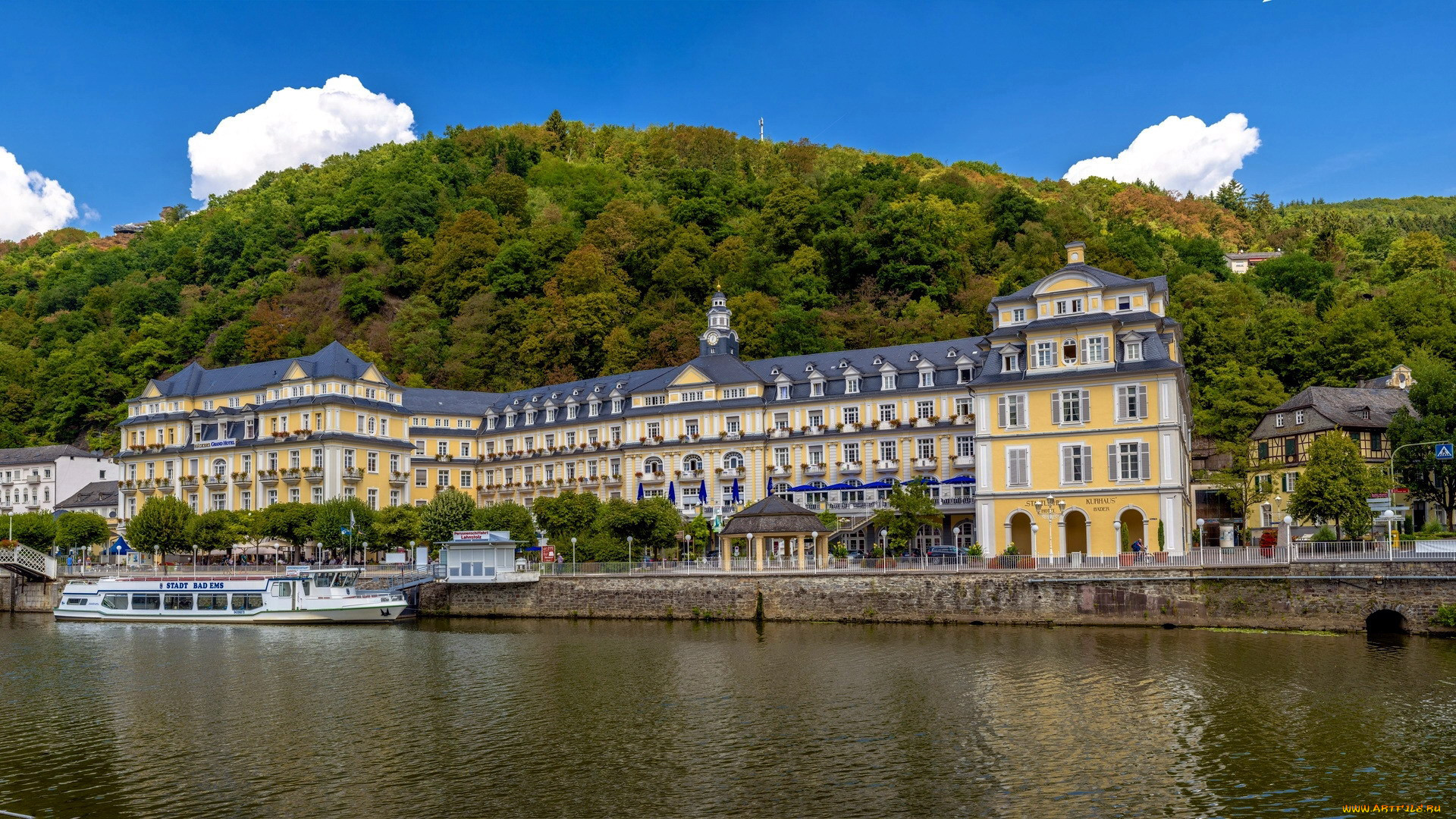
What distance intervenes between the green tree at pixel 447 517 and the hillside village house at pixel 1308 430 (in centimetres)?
4513

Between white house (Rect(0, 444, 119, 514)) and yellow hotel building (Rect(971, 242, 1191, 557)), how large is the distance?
78.0 meters

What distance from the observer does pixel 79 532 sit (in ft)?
260

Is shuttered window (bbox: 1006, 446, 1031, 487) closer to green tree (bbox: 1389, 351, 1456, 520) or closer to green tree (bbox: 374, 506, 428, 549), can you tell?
green tree (bbox: 1389, 351, 1456, 520)

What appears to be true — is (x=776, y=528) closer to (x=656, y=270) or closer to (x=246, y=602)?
(x=246, y=602)

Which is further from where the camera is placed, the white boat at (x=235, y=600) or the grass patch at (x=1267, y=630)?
the white boat at (x=235, y=600)

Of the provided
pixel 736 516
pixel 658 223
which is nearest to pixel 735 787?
pixel 736 516

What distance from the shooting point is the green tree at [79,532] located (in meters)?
79.4

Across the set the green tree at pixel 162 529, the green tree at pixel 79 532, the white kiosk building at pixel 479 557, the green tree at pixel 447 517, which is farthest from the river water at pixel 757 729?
the green tree at pixel 79 532

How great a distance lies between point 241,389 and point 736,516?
49803mm

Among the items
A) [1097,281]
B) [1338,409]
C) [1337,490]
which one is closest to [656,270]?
[1097,281]

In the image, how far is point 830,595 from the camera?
1951 inches

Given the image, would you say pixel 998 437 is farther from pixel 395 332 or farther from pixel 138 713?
pixel 395 332

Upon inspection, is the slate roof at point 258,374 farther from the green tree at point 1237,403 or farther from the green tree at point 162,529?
the green tree at point 1237,403

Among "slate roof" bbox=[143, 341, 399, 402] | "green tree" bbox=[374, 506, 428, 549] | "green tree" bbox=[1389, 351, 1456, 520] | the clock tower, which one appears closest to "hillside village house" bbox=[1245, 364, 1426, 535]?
"green tree" bbox=[1389, 351, 1456, 520]
